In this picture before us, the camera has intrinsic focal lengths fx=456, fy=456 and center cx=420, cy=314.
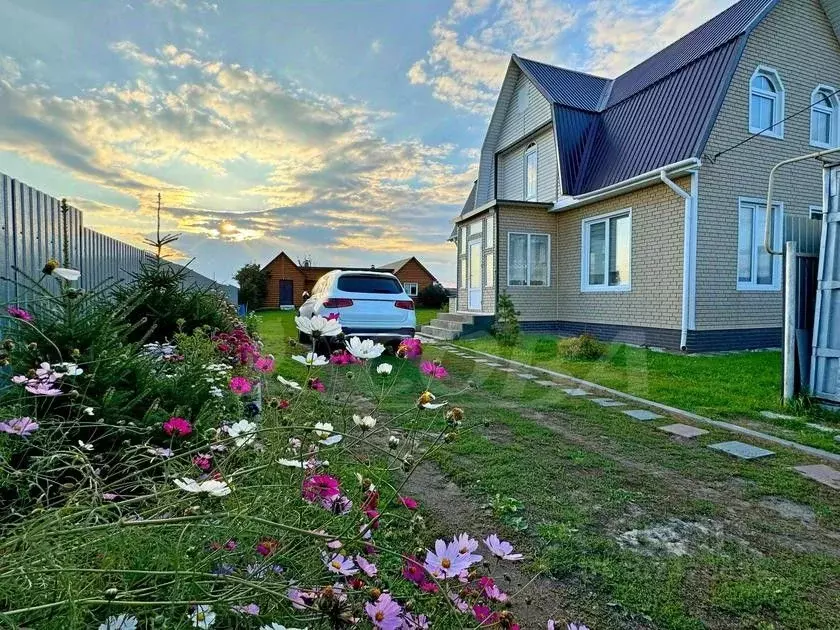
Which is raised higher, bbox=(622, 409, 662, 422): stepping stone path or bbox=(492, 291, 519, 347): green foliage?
bbox=(492, 291, 519, 347): green foliage

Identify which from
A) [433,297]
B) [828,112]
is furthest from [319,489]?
[433,297]

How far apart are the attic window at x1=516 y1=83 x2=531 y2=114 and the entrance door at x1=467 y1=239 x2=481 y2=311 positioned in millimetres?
4003

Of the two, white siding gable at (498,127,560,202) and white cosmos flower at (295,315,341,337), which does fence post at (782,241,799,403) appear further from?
white siding gable at (498,127,560,202)

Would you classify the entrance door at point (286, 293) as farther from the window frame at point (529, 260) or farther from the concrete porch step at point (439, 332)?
the window frame at point (529, 260)

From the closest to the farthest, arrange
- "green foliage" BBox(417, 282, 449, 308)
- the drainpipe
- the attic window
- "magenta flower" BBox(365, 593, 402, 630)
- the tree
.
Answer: "magenta flower" BBox(365, 593, 402, 630) < the drainpipe < the attic window < the tree < "green foliage" BBox(417, 282, 449, 308)

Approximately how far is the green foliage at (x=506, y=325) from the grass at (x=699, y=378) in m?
0.22

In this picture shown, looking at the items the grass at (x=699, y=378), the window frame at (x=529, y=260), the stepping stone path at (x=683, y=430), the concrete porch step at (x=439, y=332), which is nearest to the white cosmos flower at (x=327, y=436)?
the stepping stone path at (x=683, y=430)

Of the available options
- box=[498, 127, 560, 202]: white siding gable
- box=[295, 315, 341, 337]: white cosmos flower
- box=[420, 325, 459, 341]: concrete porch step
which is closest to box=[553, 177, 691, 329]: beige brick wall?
box=[498, 127, 560, 202]: white siding gable

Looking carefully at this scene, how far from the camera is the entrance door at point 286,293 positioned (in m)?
37.5

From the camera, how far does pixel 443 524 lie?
2379 mm

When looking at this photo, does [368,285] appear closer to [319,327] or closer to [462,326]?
[462,326]

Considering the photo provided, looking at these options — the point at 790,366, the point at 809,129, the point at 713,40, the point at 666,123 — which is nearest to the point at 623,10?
the point at 713,40

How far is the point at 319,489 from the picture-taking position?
1142 mm

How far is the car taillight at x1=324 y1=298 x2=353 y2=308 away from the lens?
25.5 feet
